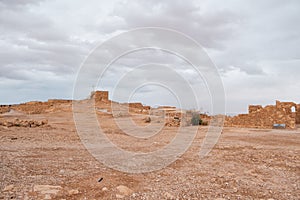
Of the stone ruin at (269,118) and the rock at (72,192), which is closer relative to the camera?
the rock at (72,192)

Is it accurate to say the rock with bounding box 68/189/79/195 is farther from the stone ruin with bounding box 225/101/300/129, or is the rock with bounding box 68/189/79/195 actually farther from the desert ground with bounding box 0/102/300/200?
the stone ruin with bounding box 225/101/300/129

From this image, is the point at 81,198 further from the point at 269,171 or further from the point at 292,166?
the point at 292,166

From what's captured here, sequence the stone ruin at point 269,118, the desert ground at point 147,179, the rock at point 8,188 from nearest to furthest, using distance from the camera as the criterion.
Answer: the rock at point 8,188 < the desert ground at point 147,179 < the stone ruin at point 269,118

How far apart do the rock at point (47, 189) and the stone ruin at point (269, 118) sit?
18.1 meters

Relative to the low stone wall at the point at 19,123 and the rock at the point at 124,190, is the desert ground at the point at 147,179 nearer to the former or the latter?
the rock at the point at 124,190

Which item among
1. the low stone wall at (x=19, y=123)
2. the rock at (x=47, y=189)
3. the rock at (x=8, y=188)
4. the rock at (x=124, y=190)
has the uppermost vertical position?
the low stone wall at (x=19, y=123)

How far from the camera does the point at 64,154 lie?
6320 millimetres

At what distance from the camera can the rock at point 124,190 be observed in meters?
3.68

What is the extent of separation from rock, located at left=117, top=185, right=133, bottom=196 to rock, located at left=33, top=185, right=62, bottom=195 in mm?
849

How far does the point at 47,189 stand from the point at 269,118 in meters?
18.3

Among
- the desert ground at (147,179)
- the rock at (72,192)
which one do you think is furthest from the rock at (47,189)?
the rock at (72,192)

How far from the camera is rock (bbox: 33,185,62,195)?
3.53 metres

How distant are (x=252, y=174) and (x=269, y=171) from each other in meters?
0.54

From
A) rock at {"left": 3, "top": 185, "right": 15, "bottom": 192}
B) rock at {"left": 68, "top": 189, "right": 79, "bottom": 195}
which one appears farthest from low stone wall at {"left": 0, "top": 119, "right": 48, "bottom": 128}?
rock at {"left": 68, "top": 189, "right": 79, "bottom": 195}
